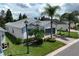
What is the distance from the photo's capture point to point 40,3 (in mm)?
4941

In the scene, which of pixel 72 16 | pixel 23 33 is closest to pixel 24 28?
pixel 23 33

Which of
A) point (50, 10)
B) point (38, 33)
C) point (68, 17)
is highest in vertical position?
point (50, 10)

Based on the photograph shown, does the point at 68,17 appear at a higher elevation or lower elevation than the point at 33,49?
higher

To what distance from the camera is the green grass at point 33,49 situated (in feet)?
16.4

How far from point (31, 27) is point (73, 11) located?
0.66 meters

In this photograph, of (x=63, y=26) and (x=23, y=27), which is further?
(x=63, y=26)

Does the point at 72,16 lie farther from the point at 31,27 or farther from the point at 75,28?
the point at 31,27

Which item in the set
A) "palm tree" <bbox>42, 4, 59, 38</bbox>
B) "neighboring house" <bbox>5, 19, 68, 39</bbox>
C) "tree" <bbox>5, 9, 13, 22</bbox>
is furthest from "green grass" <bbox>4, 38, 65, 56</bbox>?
"palm tree" <bbox>42, 4, 59, 38</bbox>

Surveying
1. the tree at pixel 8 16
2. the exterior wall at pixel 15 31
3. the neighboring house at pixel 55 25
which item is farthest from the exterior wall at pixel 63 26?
the tree at pixel 8 16

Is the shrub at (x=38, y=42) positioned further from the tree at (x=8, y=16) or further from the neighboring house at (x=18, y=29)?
the tree at (x=8, y=16)

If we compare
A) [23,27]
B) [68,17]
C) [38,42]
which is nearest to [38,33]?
[38,42]

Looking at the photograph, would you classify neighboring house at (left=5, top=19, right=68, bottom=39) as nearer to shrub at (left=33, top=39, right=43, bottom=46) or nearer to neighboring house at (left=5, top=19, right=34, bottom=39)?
neighboring house at (left=5, top=19, right=34, bottom=39)

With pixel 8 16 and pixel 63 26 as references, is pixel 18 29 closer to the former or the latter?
pixel 8 16

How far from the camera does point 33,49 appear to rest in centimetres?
504
